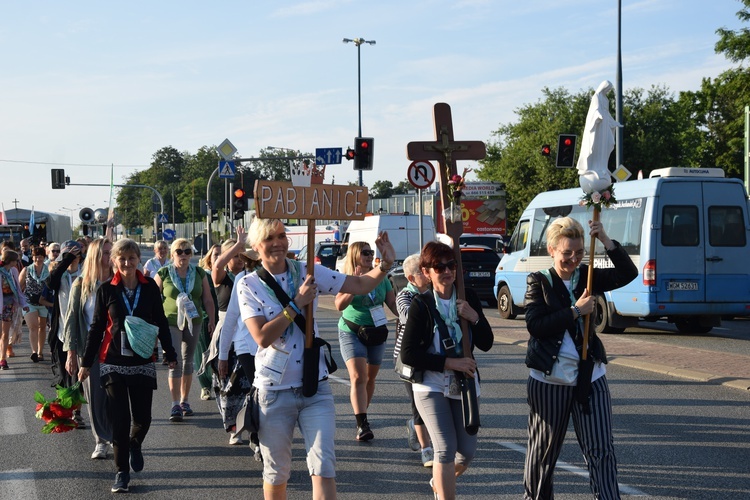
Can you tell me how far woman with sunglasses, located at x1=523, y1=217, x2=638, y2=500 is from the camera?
497 centimetres

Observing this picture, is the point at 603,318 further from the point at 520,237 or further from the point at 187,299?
the point at 187,299

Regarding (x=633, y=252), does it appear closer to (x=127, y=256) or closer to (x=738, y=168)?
(x=127, y=256)

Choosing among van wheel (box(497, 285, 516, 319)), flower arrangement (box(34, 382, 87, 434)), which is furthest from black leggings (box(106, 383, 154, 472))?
van wheel (box(497, 285, 516, 319))

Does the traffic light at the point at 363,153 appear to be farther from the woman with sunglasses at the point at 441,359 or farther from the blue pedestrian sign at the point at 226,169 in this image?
the woman with sunglasses at the point at 441,359

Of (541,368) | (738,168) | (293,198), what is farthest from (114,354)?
(738,168)

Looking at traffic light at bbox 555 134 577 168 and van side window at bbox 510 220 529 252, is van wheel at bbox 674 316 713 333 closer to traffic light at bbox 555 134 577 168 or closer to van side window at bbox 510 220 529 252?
van side window at bbox 510 220 529 252

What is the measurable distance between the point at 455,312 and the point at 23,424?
5929 millimetres

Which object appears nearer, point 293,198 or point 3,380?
point 293,198

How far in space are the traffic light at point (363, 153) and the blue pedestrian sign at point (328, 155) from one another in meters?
4.58

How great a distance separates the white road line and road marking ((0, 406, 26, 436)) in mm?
1817

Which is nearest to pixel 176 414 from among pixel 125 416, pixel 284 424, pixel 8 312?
pixel 125 416

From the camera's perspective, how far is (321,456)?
4.81m

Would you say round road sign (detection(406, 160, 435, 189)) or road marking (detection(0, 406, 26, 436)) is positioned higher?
round road sign (detection(406, 160, 435, 189))

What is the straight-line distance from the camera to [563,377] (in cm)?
499
